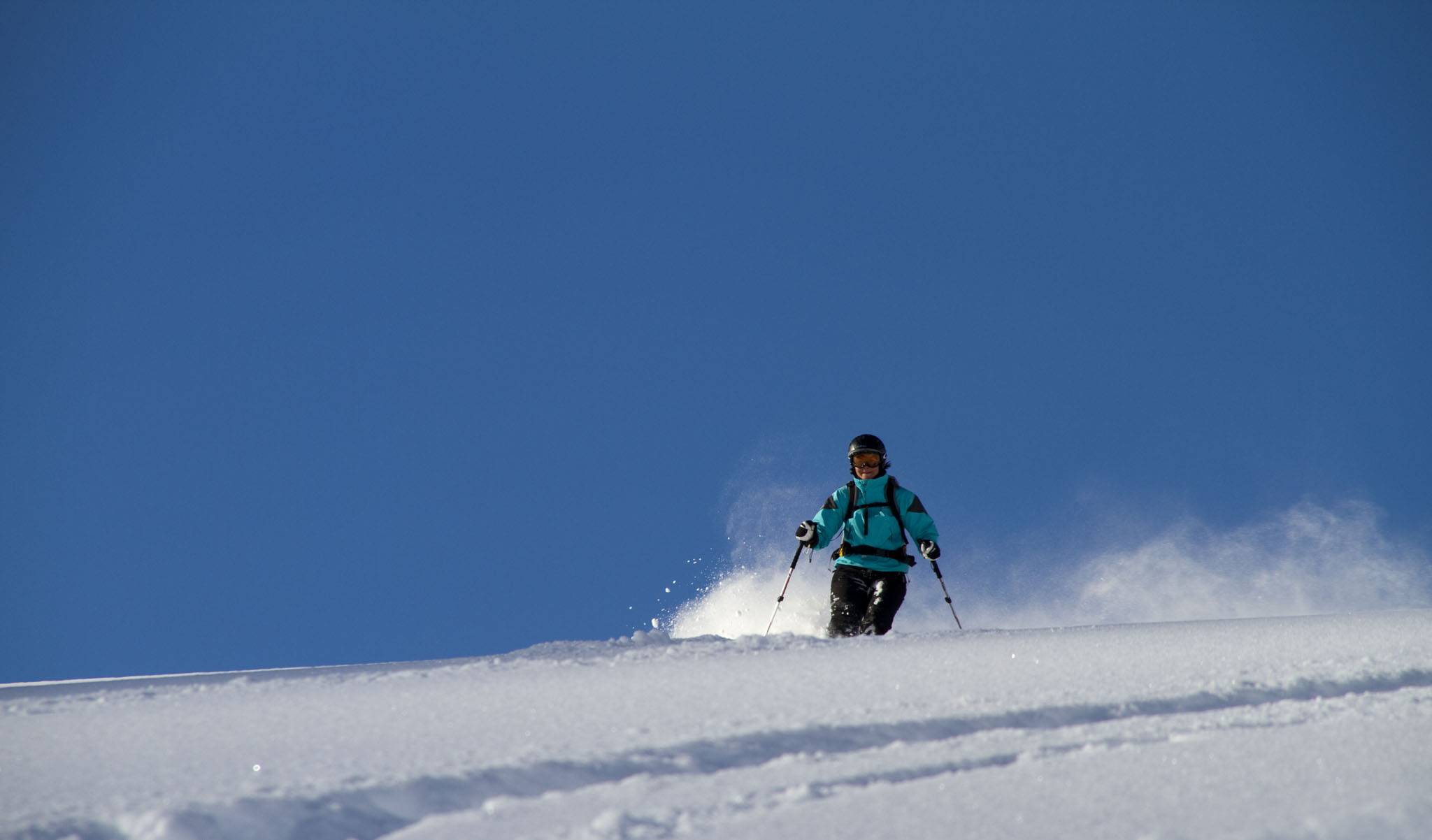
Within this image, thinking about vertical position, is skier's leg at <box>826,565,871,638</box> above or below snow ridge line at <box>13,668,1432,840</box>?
above

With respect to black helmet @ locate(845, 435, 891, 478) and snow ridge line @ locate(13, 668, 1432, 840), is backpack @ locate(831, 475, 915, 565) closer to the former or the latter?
black helmet @ locate(845, 435, 891, 478)

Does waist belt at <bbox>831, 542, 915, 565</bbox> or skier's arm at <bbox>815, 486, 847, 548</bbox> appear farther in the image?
skier's arm at <bbox>815, 486, 847, 548</bbox>

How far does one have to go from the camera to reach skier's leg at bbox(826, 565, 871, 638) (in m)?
7.41

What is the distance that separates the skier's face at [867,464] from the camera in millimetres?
7785

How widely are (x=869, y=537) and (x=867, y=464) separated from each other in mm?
655

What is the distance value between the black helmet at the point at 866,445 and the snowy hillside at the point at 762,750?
12.8 feet

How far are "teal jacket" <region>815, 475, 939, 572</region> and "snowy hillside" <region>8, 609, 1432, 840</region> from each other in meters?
3.62

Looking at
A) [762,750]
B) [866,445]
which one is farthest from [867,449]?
[762,750]

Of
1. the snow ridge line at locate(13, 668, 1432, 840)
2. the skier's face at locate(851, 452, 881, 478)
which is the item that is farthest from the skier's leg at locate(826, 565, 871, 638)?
the snow ridge line at locate(13, 668, 1432, 840)

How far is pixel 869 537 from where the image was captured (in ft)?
24.9

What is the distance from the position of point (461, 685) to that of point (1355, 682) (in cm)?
344

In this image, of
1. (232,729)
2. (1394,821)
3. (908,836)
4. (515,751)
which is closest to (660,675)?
(515,751)

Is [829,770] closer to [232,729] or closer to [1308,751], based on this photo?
[1308,751]

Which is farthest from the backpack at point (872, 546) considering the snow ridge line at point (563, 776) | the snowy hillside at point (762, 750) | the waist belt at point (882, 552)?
the snow ridge line at point (563, 776)
